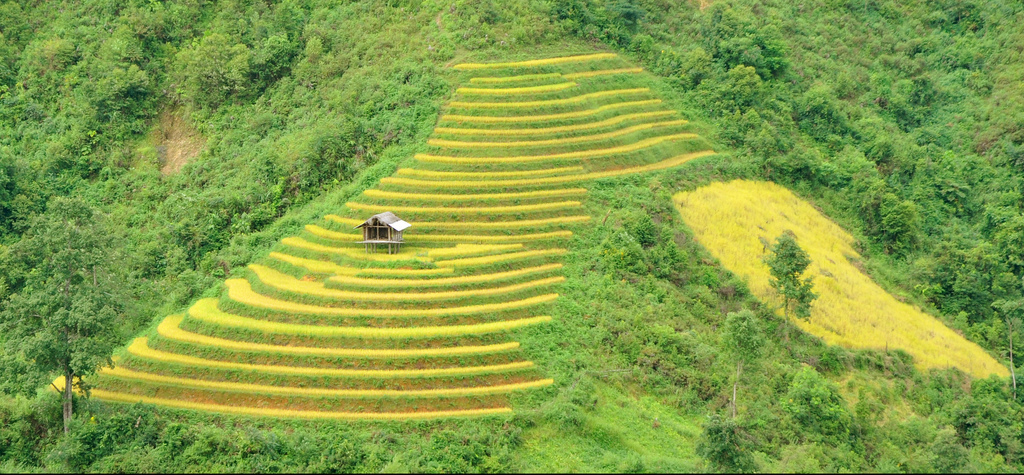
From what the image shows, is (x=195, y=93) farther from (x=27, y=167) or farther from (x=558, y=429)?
(x=558, y=429)

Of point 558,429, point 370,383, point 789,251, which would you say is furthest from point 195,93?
point 789,251

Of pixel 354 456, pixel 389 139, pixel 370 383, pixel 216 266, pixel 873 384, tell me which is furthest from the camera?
pixel 389 139

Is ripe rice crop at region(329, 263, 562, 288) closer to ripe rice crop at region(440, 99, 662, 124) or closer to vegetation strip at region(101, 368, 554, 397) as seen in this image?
vegetation strip at region(101, 368, 554, 397)

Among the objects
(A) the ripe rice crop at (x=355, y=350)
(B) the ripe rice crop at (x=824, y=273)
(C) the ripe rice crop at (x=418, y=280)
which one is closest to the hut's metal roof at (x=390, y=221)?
(C) the ripe rice crop at (x=418, y=280)

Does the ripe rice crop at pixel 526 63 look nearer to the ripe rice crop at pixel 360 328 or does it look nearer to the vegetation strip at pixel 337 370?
the ripe rice crop at pixel 360 328

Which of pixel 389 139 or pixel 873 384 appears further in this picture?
pixel 389 139

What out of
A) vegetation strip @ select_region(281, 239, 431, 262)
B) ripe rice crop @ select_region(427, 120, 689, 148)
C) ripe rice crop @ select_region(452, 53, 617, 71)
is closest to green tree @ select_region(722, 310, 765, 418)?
vegetation strip @ select_region(281, 239, 431, 262)
